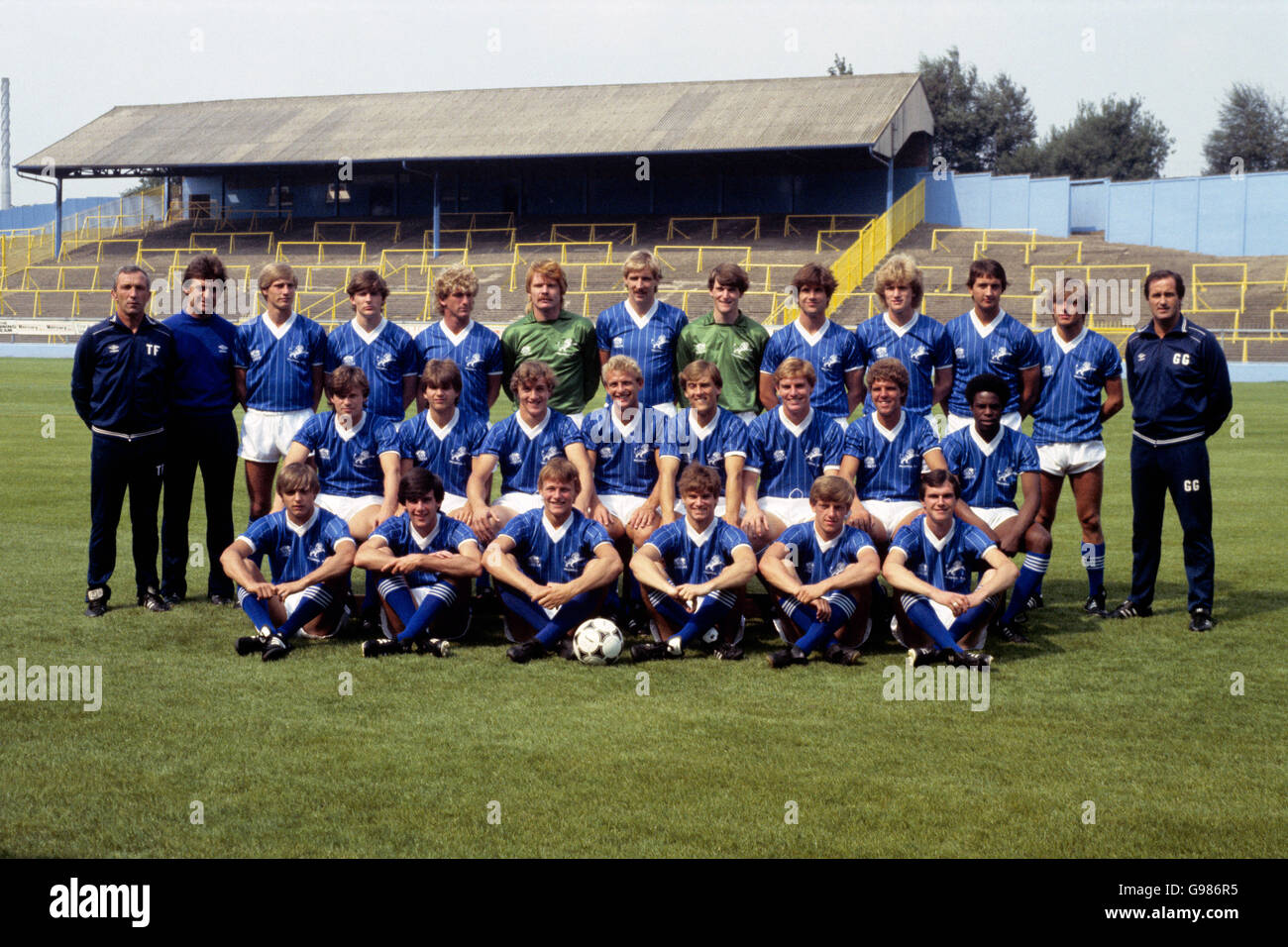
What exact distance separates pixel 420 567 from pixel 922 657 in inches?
100

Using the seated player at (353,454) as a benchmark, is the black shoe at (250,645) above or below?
below

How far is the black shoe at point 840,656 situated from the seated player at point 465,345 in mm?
2456

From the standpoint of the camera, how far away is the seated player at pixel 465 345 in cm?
759

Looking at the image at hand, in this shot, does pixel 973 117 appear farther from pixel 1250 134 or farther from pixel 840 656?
pixel 840 656

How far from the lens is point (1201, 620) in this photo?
7.27 meters

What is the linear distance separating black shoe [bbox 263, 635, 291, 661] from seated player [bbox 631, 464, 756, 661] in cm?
174

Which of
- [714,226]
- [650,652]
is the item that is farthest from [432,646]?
[714,226]

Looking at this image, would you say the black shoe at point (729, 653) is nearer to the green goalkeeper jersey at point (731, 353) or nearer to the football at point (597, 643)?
the football at point (597, 643)

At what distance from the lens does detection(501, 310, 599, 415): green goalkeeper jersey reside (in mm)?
7676

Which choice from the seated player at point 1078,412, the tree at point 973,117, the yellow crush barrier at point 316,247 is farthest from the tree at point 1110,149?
the seated player at point 1078,412

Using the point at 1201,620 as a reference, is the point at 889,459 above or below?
above
